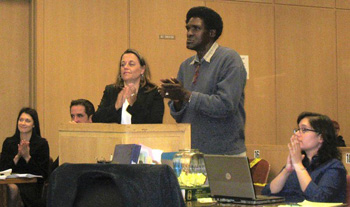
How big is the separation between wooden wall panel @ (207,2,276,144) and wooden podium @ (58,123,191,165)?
5241 millimetres

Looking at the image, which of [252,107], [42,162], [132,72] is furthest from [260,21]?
[132,72]

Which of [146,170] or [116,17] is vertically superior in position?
[116,17]

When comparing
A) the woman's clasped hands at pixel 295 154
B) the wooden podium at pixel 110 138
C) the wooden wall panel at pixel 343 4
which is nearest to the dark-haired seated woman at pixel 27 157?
the wooden podium at pixel 110 138

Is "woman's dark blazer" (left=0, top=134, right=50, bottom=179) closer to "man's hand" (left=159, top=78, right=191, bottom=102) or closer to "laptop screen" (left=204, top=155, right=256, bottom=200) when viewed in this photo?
"man's hand" (left=159, top=78, right=191, bottom=102)

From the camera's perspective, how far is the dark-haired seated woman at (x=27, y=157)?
18.4 feet

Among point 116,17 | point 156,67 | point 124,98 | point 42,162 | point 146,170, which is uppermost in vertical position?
point 116,17

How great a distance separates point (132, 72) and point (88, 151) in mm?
819

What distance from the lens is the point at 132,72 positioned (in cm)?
358

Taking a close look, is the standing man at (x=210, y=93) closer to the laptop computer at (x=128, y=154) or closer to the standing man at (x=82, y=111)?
the laptop computer at (x=128, y=154)

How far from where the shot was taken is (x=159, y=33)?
764 cm

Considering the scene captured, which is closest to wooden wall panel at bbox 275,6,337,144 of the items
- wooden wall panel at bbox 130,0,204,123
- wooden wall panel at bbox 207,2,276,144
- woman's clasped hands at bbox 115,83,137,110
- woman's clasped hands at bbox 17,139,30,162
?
wooden wall panel at bbox 207,2,276,144

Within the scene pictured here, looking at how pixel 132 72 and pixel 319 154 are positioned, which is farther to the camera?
pixel 132 72

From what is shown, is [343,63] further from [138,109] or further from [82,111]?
[138,109]

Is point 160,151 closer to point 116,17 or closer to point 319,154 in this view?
point 319,154
